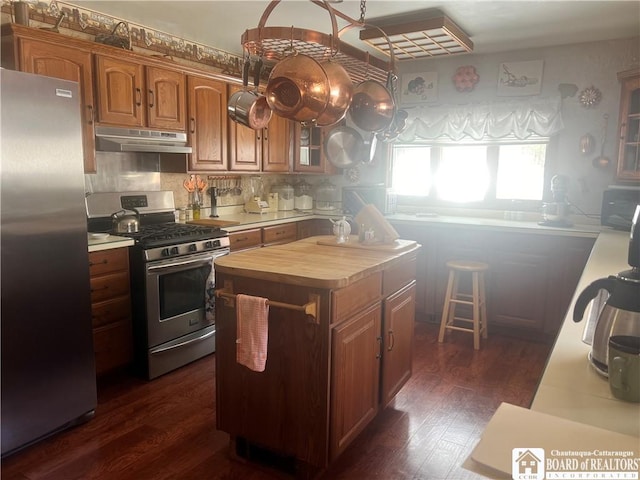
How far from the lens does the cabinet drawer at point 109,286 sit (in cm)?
287

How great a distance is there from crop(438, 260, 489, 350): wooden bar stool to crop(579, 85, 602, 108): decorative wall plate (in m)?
1.65

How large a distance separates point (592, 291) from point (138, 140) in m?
2.99

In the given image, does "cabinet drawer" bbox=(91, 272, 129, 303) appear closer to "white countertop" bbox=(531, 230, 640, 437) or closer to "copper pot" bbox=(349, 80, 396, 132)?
"copper pot" bbox=(349, 80, 396, 132)

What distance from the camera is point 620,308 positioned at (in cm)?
113

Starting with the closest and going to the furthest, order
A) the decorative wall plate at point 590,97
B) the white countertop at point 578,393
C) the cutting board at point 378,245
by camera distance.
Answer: the white countertop at point 578,393
the cutting board at point 378,245
the decorative wall plate at point 590,97

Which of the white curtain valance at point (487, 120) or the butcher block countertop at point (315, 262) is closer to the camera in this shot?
the butcher block countertop at point (315, 262)

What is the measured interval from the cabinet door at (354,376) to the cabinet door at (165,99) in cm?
227

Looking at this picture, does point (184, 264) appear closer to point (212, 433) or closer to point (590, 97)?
point (212, 433)

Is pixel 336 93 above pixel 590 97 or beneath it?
beneath

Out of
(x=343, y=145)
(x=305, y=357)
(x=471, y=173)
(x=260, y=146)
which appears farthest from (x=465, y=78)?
(x=305, y=357)

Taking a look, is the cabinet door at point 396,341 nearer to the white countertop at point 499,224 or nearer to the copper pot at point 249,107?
the copper pot at point 249,107

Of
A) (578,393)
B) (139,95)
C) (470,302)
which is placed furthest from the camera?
(470,302)

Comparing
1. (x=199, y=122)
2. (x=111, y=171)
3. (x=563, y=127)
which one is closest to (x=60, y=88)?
(x=111, y=171)

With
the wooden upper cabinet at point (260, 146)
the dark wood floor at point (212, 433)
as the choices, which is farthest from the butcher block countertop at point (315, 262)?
the wooden upper cabinet at point (260, 146)
